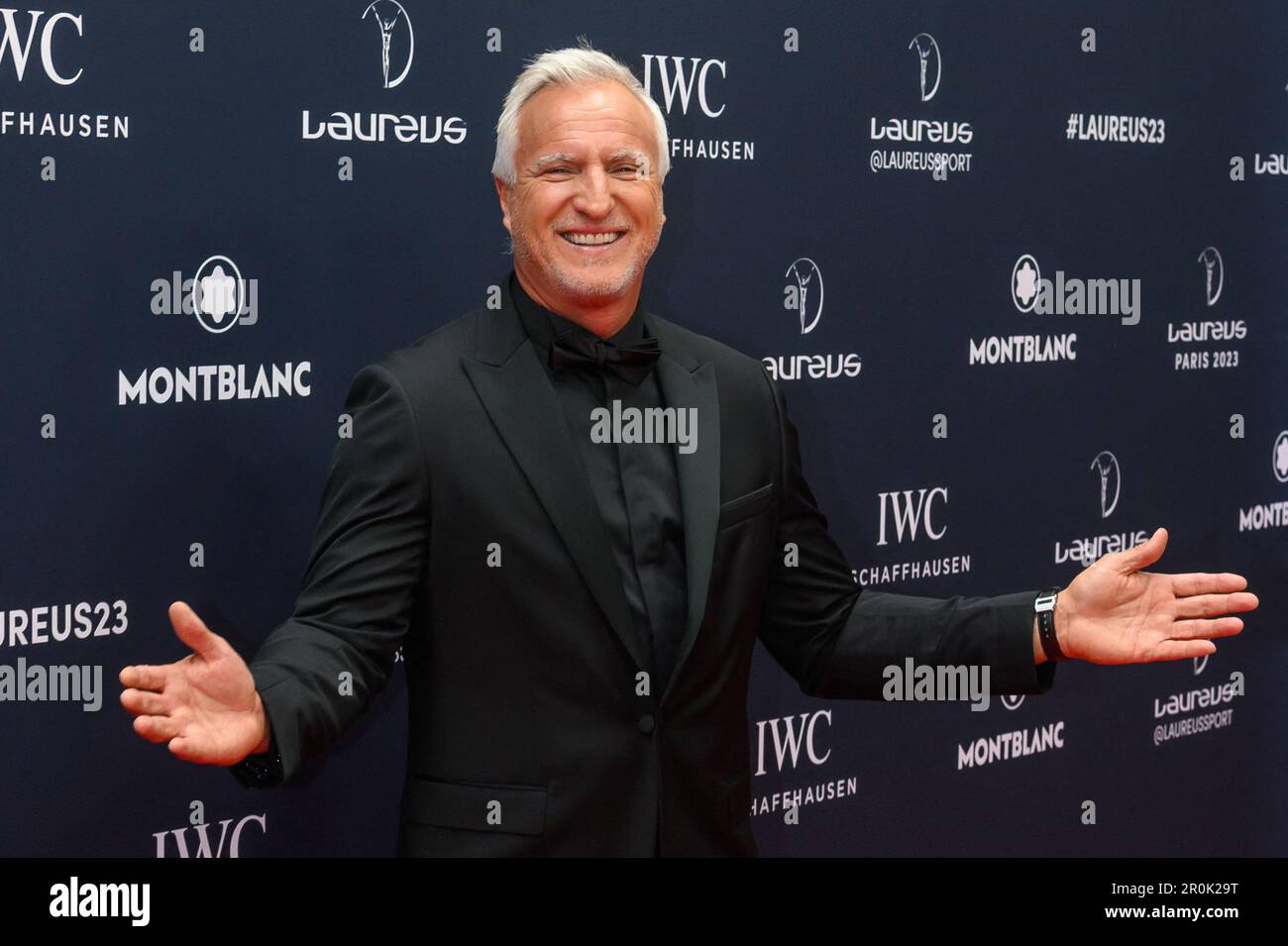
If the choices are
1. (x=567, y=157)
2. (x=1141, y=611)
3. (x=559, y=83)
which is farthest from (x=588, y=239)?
(x=1141, y=611)

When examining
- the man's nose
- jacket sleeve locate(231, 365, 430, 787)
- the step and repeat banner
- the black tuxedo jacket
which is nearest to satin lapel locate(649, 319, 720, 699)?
the black tuxedo jacket

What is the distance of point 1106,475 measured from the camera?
446 cm

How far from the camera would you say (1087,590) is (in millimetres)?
2629

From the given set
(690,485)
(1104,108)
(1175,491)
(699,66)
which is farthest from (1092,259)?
(690,485)

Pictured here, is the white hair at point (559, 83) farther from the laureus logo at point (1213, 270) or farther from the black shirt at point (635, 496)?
the laureus logo at point (1213, 270)

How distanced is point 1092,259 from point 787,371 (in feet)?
3.70

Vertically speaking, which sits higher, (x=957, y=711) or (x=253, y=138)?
(x=253, y=138)

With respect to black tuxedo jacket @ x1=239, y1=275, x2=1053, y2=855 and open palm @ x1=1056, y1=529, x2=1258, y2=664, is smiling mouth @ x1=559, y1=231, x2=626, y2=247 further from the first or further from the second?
open palm @ x1=1056, y1=529, x2=1258, y2=664

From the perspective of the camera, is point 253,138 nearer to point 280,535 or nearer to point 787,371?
point 280,535

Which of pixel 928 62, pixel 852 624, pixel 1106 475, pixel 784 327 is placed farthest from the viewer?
pixel 1106 475

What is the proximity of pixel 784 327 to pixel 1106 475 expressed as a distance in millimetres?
1277

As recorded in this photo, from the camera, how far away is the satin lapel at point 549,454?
7.97ft

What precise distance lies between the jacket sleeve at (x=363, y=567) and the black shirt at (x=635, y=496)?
0.91 feet

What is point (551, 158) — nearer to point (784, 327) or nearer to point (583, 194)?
point (583, 194)
